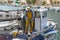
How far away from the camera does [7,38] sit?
0.73 metres

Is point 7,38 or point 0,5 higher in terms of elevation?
point 0,5

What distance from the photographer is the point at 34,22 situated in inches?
31.3

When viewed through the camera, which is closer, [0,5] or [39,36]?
[39,36]

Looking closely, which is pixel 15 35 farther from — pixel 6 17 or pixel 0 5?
pixel 0 5

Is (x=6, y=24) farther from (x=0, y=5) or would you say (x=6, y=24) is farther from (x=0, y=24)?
(x=0, y=5)

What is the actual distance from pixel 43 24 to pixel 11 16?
0.21 meters

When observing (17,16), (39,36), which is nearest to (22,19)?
(17,16)

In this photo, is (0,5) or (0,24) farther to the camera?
(0,5)

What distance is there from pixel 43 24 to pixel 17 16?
0.17 metres

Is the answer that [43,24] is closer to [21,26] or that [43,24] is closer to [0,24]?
[21,26]

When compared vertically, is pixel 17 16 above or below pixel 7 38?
above

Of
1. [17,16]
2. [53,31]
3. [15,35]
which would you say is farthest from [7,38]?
[53,31]

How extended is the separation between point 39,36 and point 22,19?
149 millimetres

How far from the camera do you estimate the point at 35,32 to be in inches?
30.9
